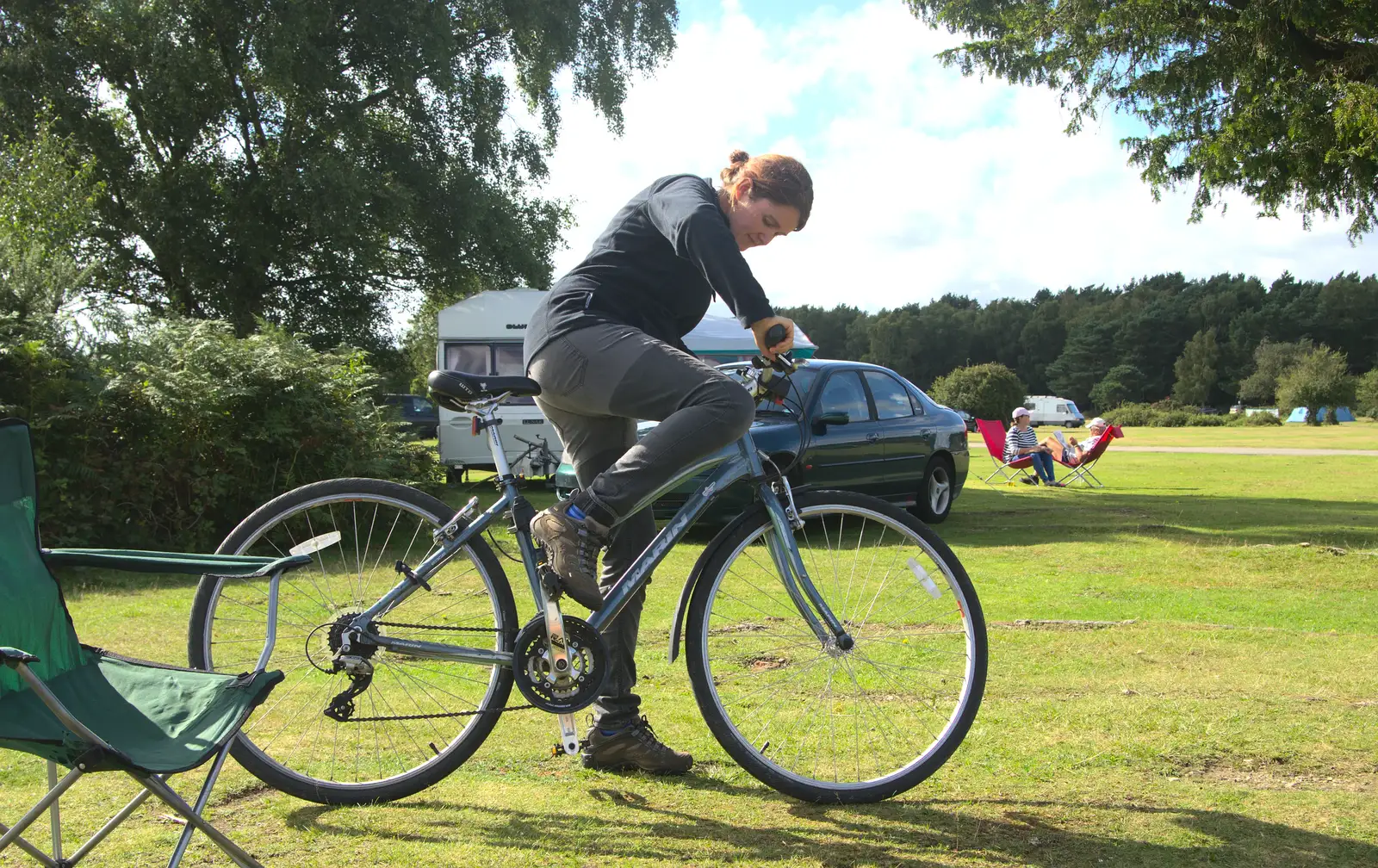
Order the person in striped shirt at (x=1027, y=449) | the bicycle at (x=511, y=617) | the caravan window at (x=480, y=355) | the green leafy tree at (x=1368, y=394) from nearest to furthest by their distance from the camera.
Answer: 1. the bicycle at (x=511, y=617)
2. the person in striped shirt at (x=1027, y=449)
3. the caravan window at (x=480, y=355)
4. the green leafy tree at (x=1368, y=394)

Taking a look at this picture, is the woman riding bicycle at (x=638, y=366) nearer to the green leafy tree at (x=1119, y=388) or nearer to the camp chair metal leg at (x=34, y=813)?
the camp chair metal leg at (x=34, y=813)

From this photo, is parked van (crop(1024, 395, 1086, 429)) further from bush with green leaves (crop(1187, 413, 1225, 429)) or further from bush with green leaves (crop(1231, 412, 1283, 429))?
bush with green leaves (crop(1231, 412, 1283, 429))

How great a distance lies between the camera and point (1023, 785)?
3072 mm

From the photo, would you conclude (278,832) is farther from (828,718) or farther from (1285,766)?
(1285,766)

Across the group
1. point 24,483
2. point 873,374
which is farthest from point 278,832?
point 873,374

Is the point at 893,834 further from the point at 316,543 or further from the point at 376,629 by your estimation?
the point at 316,543

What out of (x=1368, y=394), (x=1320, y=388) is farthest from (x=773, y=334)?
(x=1368, y=394)

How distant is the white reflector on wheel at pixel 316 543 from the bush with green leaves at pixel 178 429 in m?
6.07

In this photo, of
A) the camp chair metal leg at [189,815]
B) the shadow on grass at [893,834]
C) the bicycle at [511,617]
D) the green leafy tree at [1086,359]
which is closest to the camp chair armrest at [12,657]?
the camp chair metal leg at [189,815]

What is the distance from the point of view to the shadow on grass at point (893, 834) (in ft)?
8.43

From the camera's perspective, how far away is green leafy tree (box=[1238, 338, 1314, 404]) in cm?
8525

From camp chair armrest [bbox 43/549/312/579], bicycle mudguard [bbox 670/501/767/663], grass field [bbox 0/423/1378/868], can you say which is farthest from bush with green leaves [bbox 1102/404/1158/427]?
camp chair armrest [bbox 43/549/312/579]

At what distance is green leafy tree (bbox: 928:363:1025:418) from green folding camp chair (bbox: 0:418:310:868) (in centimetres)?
4357

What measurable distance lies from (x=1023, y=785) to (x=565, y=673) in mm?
1322
